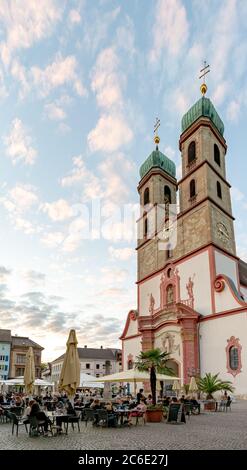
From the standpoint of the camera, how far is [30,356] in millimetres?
21203

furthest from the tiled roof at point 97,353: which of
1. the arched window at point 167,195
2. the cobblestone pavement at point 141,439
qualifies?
the cobblestone pavement at point 141,439

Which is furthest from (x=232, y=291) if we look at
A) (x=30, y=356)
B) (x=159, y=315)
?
(x=30, y=356)

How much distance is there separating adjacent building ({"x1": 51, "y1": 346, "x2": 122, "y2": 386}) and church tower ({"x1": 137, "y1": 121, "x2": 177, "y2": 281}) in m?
50.5

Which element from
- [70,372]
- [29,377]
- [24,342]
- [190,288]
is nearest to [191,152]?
[190,288]

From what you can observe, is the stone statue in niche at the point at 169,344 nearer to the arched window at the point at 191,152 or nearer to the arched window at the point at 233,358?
the arched window at the point at 233,358

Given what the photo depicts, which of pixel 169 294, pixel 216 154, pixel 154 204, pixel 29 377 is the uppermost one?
pixel 216 154

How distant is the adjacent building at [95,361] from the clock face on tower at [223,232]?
5849cm

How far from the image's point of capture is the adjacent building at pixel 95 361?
8768cm

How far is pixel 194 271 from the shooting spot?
102 feet

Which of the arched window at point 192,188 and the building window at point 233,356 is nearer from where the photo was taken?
the building window at point 233,356

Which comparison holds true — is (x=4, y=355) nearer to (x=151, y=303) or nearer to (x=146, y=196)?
(x=146, y=196)

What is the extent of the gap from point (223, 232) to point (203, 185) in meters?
4.50

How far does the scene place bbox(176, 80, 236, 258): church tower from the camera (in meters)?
31.8

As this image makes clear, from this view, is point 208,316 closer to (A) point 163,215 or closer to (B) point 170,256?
(B) point 170,256
